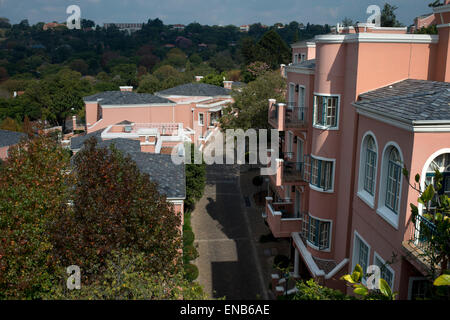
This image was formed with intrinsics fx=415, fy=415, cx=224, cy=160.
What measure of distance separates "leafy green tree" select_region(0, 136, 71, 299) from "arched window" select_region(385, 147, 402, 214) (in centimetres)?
956

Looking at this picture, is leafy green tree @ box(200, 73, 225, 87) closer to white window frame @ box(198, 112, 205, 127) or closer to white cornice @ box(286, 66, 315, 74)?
white window frame @ box(198, 112, 205, 127)

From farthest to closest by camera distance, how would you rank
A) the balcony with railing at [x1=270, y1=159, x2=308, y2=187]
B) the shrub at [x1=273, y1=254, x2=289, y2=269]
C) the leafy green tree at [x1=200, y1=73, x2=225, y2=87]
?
1. the leafy green tree at [x1=200, y1=73, x2=225, y2=87]
2. the shrub at [x1=273, y1=254, x2=289, y2=269]
3. the balcony with railing at [x1=270, y1=159, x2=308, y2=187]

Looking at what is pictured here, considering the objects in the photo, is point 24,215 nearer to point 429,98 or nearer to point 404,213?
point 404,213

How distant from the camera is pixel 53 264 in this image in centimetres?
1055

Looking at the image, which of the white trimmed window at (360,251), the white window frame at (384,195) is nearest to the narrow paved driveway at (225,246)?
the white trimmed window at (360,251)

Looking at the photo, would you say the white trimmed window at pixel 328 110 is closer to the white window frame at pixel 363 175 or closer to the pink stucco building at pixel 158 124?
the white window frame at pixel 363 175

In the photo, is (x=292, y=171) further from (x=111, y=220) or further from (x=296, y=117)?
(x=111, y=220)

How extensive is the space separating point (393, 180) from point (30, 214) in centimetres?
1066

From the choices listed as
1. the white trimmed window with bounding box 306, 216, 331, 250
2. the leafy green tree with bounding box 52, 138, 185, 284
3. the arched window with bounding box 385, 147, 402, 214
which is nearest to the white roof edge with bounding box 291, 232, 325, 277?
the white trimmed window with bounding box 306, 216, 331, 250

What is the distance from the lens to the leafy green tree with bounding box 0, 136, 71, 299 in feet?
34.0

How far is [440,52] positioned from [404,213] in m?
8.46

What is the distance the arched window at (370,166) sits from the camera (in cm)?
1402

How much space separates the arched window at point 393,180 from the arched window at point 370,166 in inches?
46.4
